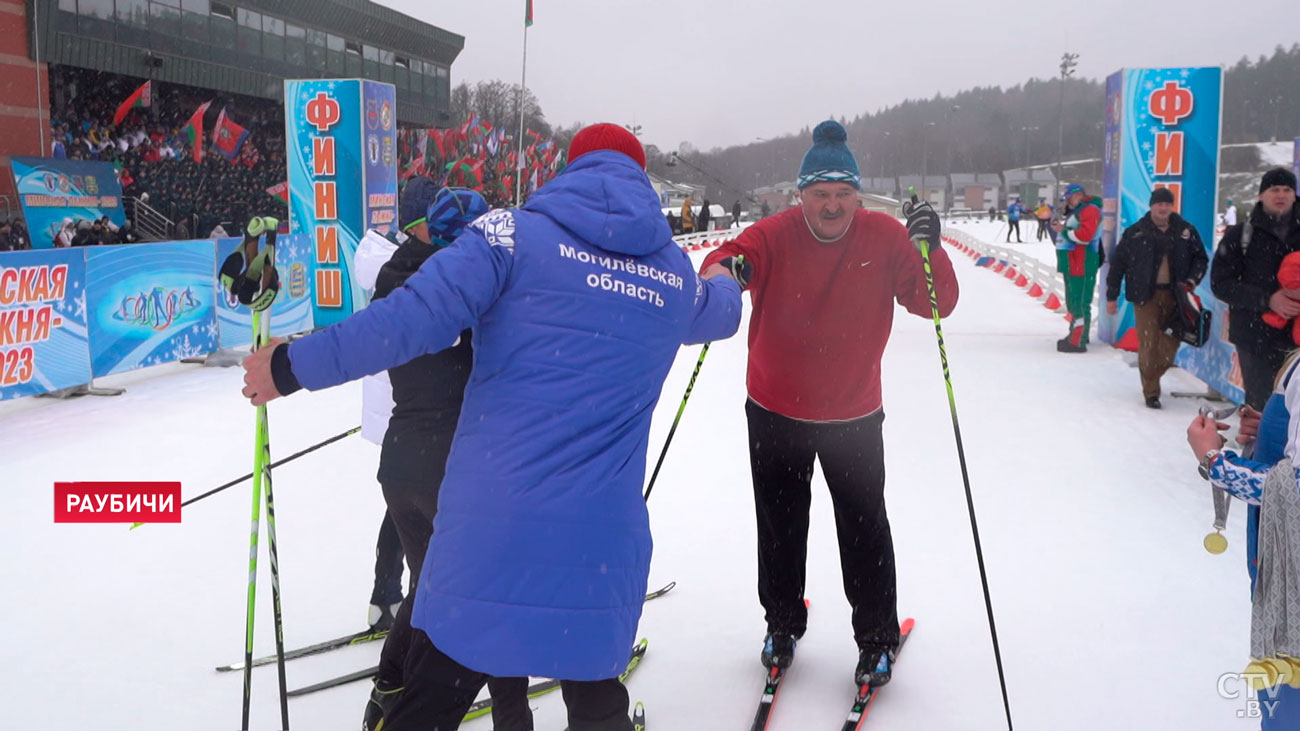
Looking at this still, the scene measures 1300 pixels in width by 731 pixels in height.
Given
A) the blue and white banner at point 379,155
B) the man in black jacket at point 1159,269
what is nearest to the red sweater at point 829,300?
the man in black jacket at point 1159,269

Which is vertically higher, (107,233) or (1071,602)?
(107,233)

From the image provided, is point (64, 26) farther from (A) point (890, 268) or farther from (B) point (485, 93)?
(B) point (485, 93)

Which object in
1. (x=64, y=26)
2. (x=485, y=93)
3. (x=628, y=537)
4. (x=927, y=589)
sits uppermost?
(x=485, y=93)

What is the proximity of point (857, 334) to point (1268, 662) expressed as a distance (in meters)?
1.66

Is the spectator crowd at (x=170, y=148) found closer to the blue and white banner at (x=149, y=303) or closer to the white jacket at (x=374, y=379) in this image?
the blue and white banner at (x=149, y=303)

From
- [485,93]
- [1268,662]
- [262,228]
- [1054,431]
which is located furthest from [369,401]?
[485,93]

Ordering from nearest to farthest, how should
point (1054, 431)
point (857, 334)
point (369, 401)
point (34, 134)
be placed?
point (857, 334)
point (369, 401)
point (1054, 431)
point (34, 134)

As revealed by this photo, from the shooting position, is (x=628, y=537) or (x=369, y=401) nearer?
(x=628, y=537)

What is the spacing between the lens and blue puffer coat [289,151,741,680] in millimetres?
2088

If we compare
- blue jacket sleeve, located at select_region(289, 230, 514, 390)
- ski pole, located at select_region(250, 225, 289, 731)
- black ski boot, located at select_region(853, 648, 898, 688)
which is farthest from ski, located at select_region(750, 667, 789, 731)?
blue jacket sleeve, located at select_region(289, 230, 514, 390)

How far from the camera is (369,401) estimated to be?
3.88 meters

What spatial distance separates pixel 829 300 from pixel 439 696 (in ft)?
6.28

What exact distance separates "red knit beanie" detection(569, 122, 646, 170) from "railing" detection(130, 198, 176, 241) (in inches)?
976

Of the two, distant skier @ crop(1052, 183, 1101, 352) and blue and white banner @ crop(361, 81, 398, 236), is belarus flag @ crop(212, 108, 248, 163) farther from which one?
distant skier @ crop(1052, 183, 1101, 352)
